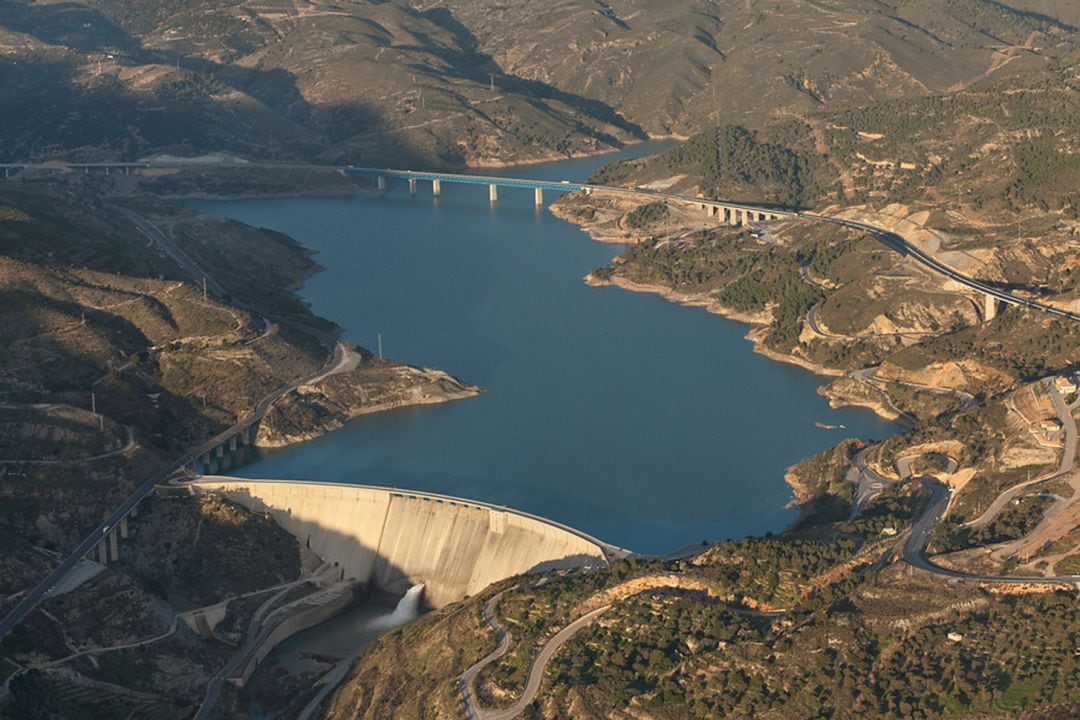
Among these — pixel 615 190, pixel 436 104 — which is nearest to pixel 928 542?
pixel 615 190

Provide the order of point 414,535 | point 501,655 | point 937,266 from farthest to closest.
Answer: point 937,266, point 414,535, point 501,655

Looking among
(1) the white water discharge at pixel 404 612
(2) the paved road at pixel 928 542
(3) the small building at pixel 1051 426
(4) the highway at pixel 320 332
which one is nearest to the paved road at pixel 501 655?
(1) the white water discharge at pixel 404 612

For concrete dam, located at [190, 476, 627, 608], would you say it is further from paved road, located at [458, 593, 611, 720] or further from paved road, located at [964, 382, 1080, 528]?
paved road, located at [964, 382, 1080, 528]

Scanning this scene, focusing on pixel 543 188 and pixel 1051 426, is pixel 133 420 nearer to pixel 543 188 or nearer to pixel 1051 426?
pixel 1051 426

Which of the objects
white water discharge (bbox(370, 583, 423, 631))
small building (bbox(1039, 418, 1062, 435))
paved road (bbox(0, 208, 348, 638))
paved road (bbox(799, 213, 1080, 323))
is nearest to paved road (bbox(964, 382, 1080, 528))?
small building (bbox(1039, 418, 1062, 435))

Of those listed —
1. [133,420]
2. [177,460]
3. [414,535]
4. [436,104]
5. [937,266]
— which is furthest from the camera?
[436,104]

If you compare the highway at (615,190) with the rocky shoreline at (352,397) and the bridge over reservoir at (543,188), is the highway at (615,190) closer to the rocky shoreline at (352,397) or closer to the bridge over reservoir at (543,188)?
the bridge over reservoir at (543,188)

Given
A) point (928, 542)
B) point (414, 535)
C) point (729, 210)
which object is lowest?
point (414, 535)

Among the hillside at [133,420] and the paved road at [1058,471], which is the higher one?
the paved road at [1058,471]
